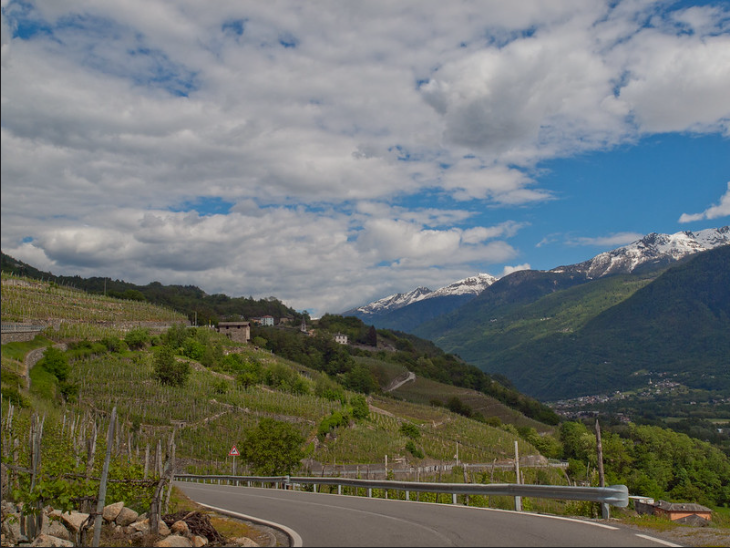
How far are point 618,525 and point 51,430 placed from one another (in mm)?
22677

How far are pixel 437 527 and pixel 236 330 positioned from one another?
143403 mm

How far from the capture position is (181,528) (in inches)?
426

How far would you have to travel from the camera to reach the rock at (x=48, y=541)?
9778 mm

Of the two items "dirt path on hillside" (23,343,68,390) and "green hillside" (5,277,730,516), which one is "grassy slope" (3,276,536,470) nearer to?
"green hillside" (5,277,730,516)

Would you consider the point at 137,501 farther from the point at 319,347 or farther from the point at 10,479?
the point at 319,347

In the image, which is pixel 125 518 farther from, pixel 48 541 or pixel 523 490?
pixel 523 490

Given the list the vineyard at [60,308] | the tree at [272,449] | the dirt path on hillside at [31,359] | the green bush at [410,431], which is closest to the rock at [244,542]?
the tree at [272,449]

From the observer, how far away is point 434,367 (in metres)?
191

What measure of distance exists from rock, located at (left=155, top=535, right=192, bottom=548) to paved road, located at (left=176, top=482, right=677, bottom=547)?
6.60ft

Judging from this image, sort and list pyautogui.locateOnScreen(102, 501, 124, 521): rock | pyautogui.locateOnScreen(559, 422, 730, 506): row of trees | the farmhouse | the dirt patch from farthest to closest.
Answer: the farmhouse → pyautogui.locateOnScreen(559, 422, 730, 506): row of trees → pyautogui.locateOnScreen(102, 501, 124, 521): rock → the dirt patch

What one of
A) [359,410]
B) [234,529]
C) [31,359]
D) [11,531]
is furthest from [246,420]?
[11,531]

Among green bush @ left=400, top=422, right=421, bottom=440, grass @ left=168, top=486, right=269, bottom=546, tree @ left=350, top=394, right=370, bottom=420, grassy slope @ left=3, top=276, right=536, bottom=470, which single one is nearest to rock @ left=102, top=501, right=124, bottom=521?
grass @ left=168, top=486, right=269, bottom=546

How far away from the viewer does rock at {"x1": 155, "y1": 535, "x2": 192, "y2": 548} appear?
388 inches

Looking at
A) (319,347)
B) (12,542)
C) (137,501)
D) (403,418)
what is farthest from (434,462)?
(319,347)
